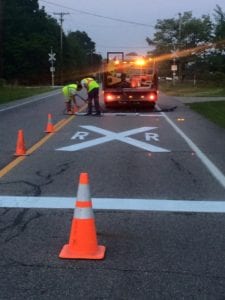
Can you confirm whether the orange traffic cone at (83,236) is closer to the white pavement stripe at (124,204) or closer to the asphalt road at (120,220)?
the asphalt road at (120,220)

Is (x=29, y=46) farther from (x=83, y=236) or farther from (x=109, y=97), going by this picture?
(x=83, y=236)

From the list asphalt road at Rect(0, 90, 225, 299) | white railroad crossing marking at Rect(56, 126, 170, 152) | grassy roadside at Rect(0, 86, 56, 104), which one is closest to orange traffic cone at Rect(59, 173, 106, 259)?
asphalt road at Rect(0, 90, 225, 299)

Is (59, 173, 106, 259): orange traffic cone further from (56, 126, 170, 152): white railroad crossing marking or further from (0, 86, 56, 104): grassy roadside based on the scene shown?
(0, 86, 56, 104): grassy roadside

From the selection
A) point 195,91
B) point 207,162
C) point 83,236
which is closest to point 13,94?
point 195,91

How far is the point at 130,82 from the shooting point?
27578 millimetres

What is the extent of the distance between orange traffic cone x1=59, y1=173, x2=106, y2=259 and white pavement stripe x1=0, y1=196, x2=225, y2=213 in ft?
5.93

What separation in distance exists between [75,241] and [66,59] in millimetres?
114944

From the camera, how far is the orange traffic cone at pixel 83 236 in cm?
558

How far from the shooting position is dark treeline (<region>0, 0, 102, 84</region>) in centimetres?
10044

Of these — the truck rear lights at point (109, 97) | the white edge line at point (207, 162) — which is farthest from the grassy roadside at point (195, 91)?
the white edge line at point (207, 162)

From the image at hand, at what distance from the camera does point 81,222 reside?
18.7 ft

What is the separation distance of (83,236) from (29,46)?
97963 millimetres

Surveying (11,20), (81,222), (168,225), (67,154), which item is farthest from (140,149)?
(11,20)

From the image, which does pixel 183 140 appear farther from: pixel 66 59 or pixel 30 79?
pixel 66 59
